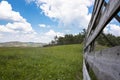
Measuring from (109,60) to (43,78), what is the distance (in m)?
6.48

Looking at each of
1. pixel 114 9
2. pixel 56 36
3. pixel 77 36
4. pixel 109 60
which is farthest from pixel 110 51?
pixel 56 36

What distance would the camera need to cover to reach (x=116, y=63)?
165cm

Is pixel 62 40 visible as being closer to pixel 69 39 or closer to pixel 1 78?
pixel 69 39

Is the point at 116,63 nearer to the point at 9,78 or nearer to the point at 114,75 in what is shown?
the point at 114,75

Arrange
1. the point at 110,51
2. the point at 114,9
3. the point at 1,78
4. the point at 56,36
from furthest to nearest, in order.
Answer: the point at 56,36 < the point at 1,78 < the point at 110,51 < the point at 114,9

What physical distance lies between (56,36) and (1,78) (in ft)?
393

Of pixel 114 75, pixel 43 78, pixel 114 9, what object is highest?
pixel 114 9

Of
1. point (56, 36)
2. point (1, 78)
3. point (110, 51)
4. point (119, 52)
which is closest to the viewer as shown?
point (119, 52)

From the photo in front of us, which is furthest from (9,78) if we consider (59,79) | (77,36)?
(77,36)

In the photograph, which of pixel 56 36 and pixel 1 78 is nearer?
pixel 1 78

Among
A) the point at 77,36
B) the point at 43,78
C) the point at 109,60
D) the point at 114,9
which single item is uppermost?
the point at 77,36

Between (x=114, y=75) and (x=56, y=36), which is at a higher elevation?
(x=56, y=36)

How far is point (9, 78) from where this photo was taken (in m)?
7.86

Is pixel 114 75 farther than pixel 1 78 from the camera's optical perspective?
No
